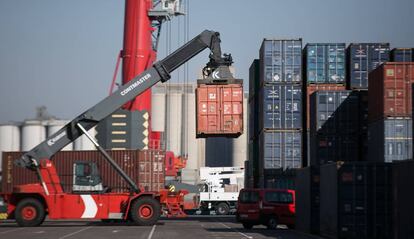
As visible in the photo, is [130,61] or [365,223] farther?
[130,61]

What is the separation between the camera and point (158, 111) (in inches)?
4444

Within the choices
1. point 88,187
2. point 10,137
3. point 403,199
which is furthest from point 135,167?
point 10,137

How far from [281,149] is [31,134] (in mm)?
51259

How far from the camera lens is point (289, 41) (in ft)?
153

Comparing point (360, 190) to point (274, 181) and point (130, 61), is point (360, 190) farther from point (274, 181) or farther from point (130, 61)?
point (130, 61)

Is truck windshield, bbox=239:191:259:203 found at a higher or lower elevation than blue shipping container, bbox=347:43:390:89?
lower

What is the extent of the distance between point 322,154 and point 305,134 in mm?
5433

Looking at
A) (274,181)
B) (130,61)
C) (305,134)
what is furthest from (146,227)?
(130,61)

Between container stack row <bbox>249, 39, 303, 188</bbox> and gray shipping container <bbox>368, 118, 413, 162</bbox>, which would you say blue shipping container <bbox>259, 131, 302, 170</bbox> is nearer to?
container stack row <bbox>249, 39, 303, 188</bbox>

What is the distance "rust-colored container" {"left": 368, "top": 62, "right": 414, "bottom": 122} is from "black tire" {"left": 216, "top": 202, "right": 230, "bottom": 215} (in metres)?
23.5

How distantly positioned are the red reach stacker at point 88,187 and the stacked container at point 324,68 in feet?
35.8

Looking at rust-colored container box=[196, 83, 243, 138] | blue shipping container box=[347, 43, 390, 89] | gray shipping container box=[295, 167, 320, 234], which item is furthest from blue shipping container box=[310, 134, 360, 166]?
gray shipping container box=[295, 167, 320, 234]

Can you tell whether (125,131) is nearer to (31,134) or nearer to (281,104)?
(281,104)

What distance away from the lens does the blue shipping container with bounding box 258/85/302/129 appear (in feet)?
152
